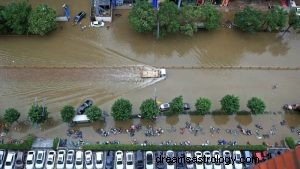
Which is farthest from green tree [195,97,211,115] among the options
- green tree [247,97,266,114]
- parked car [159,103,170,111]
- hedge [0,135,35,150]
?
hedge [0,135,35,150]

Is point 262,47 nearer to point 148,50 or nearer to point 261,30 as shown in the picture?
point 261,30

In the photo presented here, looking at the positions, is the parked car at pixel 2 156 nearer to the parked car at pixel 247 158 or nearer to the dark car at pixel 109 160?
the dark car at pixel 109 160

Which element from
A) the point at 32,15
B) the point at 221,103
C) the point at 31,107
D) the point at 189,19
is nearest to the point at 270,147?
the point at 221,103

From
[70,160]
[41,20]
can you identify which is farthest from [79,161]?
[41,20]

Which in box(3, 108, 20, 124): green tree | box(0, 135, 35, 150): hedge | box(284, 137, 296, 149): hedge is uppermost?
box(3, 108, 20, 124): green tree

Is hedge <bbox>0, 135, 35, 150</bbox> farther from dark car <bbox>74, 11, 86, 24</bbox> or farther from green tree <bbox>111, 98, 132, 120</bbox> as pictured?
dark car <bbox>74, 11, 86, 24</bbox>

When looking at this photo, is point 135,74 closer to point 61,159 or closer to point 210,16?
point 210,16
